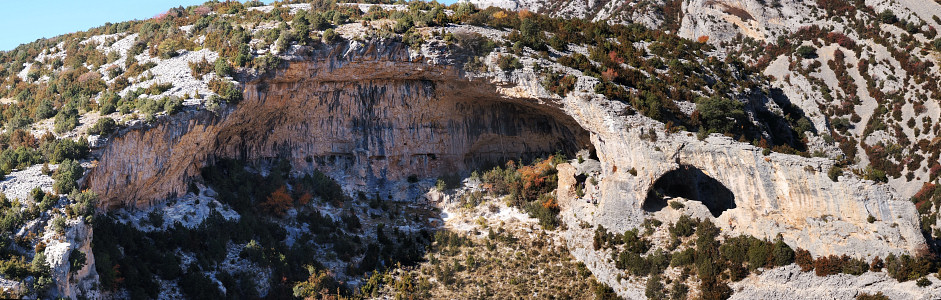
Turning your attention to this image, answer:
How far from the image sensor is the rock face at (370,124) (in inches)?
1635

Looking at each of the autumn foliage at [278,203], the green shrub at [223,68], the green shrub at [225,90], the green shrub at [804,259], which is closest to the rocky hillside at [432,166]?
the green shrub at [804,259]

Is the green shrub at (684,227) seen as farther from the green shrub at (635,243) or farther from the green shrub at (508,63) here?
the green shrub at (508,63)

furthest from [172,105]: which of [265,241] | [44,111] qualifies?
[265,241]

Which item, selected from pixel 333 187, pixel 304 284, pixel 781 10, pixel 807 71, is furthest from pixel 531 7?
pixel 304 284

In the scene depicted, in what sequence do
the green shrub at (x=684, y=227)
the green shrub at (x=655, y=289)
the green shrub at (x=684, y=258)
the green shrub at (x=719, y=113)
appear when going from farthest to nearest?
the green shrub at (x=719, y=113)
the green shrub at (x=684, y=227)
the green shrub at (x=684, y=258)
the green shrub at (x=655, y=289)

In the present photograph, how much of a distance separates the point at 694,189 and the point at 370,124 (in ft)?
65.3

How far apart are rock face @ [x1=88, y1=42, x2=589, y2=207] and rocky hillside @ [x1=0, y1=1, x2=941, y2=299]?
14 centimetres

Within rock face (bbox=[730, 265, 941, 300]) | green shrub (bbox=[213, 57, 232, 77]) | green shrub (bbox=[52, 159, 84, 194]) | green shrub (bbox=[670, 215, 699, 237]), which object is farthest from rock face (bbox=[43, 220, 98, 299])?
rock face (bbox=[730, 265, 941, 300])

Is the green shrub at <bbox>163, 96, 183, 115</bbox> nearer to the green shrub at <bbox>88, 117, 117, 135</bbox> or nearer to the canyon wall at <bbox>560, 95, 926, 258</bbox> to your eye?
the green shrub at <bbox>88, 117, 117, 135</bbox>

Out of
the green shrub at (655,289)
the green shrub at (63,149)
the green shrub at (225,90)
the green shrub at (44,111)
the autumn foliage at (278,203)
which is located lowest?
the green shrub at (655,289)

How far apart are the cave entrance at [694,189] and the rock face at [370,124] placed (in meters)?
6.44

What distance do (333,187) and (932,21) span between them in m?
49.1

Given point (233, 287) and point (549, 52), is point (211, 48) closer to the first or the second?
point (233, 287)

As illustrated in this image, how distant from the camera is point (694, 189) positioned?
40.7 m
